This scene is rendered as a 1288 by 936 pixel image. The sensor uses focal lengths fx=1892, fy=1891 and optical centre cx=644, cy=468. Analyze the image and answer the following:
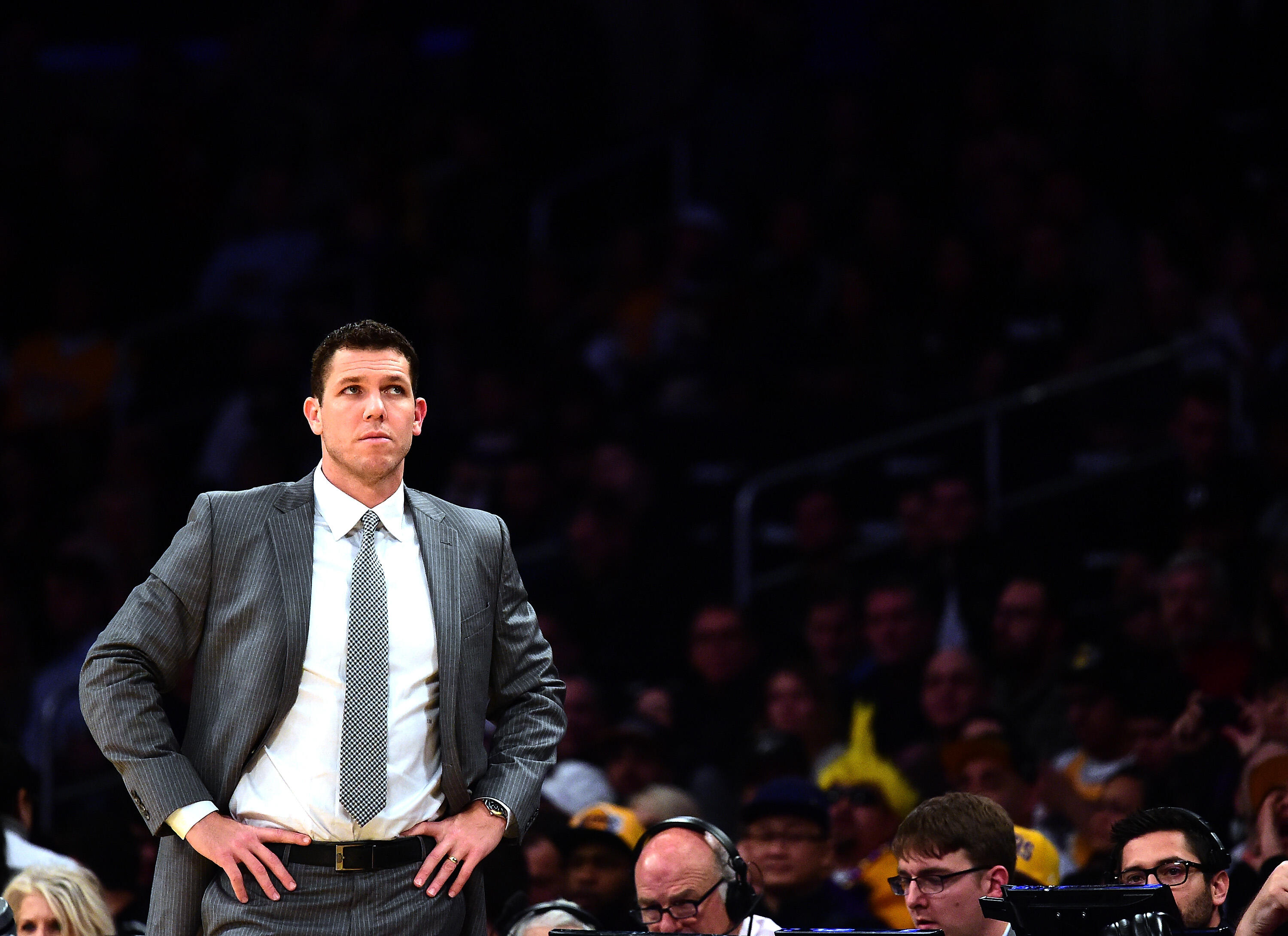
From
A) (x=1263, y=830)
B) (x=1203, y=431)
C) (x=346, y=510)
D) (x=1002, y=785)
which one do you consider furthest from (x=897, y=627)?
(x=346, y=510)

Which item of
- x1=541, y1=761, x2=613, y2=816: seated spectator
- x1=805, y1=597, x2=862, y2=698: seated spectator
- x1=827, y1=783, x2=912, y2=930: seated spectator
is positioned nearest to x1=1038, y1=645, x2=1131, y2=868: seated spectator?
x1=827, y1=783, x2=912, y2=930: seated spectator

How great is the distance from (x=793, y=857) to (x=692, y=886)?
3.58 ft

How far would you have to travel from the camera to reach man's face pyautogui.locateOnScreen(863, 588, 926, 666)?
6.85 meters

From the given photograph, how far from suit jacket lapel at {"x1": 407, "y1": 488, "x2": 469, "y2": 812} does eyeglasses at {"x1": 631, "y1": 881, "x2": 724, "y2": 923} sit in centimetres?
117

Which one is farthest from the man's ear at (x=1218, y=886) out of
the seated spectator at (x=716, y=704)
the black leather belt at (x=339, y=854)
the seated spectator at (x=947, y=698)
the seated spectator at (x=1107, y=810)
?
the seated spectator at (x=716, y=704)

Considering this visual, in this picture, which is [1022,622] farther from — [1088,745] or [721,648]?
[721,648]

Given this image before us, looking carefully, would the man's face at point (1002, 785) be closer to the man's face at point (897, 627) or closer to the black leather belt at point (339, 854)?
the man's face at point (897, 627)

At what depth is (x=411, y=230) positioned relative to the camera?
10125 mm

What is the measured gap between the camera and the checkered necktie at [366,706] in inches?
119

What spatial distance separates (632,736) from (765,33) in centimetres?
502

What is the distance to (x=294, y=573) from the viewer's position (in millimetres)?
3107

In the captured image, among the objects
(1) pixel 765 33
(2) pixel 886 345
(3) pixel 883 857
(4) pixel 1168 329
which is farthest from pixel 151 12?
(3) pixel 883 857

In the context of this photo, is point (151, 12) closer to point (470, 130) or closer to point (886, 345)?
point (470, 130)

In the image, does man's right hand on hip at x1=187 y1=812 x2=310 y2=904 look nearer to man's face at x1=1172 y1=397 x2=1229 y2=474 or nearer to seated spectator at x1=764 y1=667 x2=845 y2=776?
seated spectator at x1=764 y1=667 x2=845 y2=776
